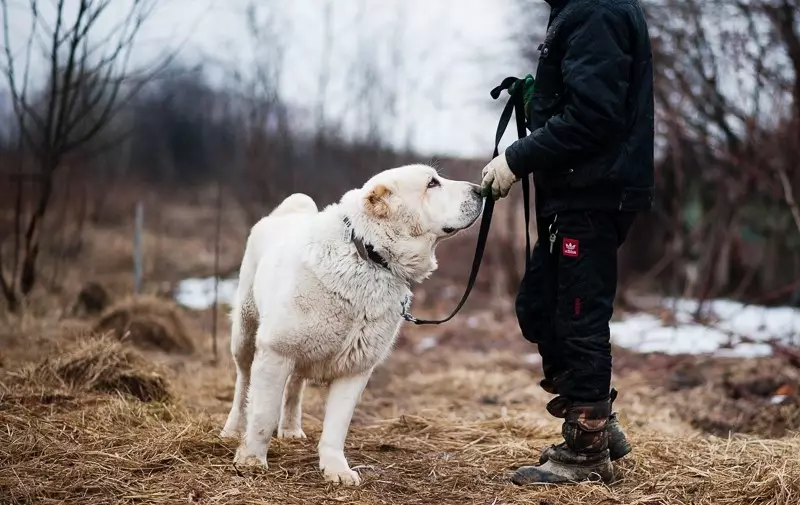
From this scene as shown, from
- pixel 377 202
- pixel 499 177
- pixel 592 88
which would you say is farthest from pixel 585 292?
pixel 377 202

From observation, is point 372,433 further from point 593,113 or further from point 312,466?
point 593,113

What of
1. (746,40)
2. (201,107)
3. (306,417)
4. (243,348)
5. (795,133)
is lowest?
(306,417)

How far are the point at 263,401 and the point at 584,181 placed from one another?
5.78 feet

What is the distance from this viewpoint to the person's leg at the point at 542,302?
145 inches

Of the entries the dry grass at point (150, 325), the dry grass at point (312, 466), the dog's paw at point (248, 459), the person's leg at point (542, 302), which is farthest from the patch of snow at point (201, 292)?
the person's leg at point (542, 302)

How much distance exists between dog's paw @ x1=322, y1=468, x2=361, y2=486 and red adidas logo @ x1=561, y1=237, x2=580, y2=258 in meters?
1.39

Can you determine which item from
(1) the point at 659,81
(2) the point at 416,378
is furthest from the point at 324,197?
(2) the point at 416,378

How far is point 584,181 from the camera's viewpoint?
341 centimetres

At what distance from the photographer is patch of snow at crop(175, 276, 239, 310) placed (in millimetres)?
11695

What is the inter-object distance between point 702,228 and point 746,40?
5.97m

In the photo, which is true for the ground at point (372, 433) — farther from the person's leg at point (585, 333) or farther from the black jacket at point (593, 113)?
the black jacket at point (593, 113)

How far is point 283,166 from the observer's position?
16766 mm

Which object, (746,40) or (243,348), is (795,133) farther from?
(243,348)

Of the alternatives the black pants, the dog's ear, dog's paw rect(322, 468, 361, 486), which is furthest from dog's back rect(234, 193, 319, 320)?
the black pants
